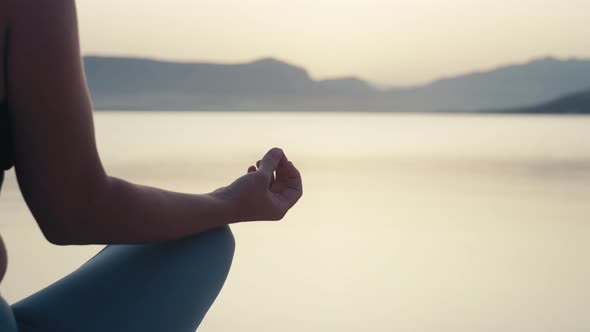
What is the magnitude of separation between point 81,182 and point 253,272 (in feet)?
4.63

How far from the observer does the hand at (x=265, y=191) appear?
769mm

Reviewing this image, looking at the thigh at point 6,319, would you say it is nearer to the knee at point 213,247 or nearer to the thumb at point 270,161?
the knee at point 213,247

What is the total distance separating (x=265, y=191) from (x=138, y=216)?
17 centimetres

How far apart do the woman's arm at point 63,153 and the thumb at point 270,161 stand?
5.2 inches

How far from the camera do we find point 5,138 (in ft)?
1.98

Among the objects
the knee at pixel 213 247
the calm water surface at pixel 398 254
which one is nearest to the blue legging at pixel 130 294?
the knee at pixel 213 247

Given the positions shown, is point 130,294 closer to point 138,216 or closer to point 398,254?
point 138,216

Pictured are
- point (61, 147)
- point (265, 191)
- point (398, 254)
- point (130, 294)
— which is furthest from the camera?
point (398, 254)

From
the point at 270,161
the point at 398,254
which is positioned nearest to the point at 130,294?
the point at 270,161

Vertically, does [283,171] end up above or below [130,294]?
above

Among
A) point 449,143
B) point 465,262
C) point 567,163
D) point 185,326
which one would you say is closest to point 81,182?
point 185,326

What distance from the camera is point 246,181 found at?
784 millimetres

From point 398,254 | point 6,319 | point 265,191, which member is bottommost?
point 398,254

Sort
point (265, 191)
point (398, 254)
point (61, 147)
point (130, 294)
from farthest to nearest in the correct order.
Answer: point (398, 254)
point (265, 191)
point (130, 294)
point (61, 147)
